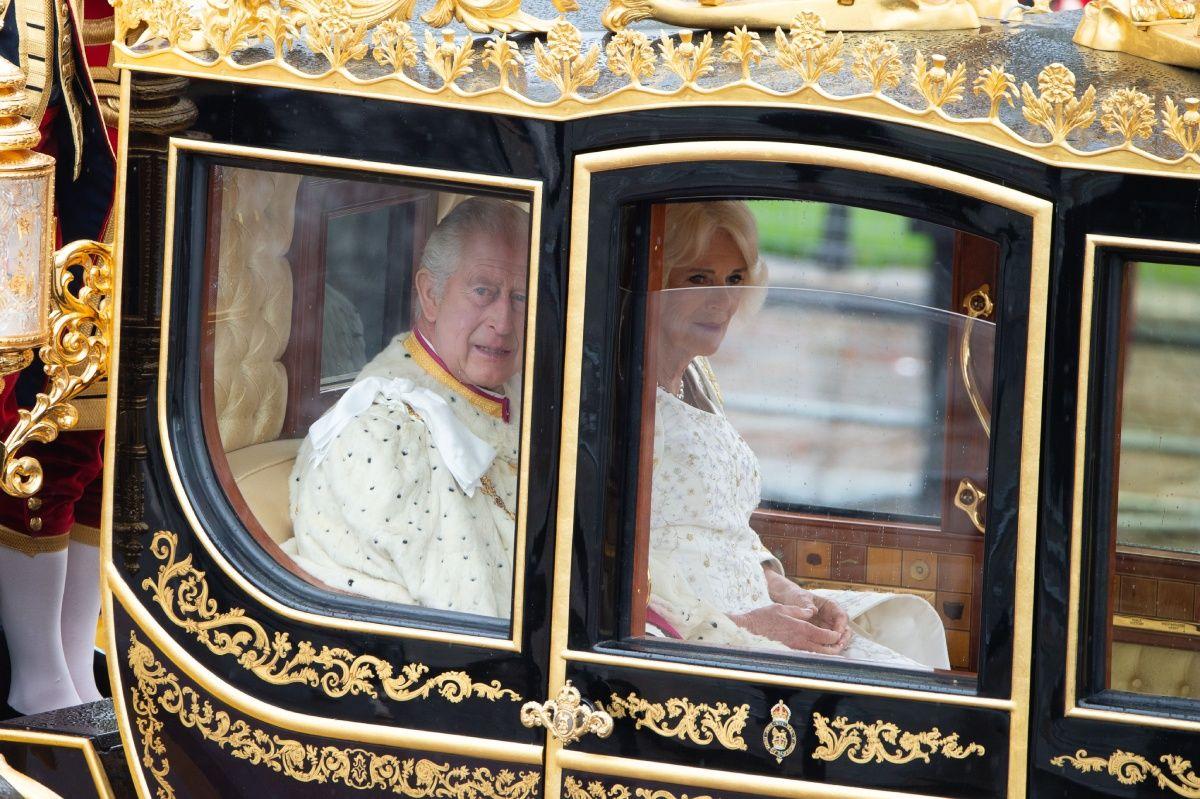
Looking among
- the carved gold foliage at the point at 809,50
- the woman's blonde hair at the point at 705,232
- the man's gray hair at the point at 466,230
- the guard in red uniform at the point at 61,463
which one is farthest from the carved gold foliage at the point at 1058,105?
the guard in red uniform at the point at 61,463

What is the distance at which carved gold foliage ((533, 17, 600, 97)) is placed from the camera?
2.04m

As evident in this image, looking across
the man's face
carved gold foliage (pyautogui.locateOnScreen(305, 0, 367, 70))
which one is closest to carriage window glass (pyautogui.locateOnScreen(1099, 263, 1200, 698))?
the man's face

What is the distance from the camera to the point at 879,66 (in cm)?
196

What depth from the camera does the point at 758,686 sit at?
6.79 ft

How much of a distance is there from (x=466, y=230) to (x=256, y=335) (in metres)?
0.30

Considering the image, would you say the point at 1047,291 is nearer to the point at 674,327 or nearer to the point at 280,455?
the point at 674,327

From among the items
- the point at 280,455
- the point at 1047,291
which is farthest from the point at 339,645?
the point at 1047,291

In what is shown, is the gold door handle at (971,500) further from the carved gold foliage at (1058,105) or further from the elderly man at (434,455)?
the elderly man at (434,455)

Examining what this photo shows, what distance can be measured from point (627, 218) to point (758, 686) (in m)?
0.55

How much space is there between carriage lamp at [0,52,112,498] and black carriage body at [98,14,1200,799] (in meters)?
0.08

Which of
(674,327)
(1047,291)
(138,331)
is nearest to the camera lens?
(1047,291)

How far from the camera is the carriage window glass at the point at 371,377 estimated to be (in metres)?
2.15

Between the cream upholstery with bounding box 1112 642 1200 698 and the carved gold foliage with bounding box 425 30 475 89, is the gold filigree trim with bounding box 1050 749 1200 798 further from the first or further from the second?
the carved gold foliage with bounding box 425 30 475 89

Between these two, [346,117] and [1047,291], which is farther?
[346,117]
